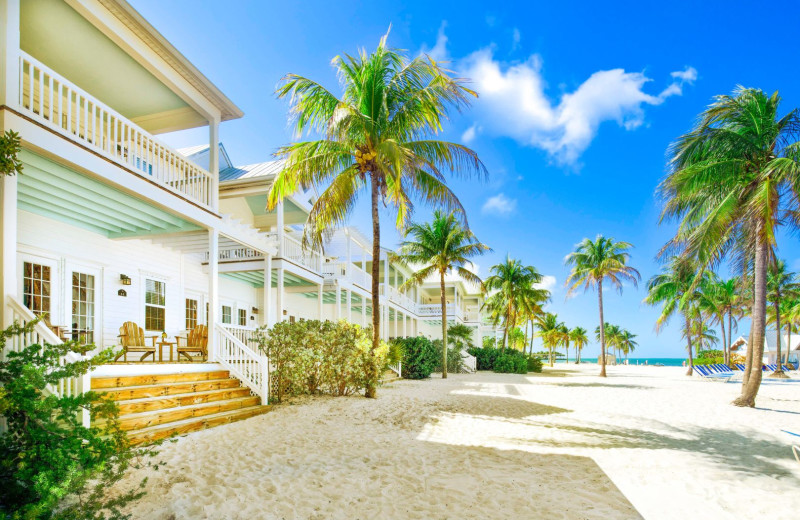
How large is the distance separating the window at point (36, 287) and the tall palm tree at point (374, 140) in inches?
193

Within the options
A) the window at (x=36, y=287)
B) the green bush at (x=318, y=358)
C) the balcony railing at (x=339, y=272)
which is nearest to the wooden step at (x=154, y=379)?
the green bush at (x=318, y=358)

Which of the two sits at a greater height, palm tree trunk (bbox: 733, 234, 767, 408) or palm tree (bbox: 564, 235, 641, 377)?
palm tree (bbox: 564, 235, 641, 377)

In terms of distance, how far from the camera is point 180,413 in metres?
7.29

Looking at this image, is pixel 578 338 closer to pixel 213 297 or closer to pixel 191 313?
pixel 191 313

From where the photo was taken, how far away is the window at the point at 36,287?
29.0 feet

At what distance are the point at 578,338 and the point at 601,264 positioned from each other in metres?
49.1

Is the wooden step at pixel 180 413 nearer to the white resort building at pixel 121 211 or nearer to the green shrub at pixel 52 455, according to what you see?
the white resort building at pixel 121 211

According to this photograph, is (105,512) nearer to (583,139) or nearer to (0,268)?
(0,268)

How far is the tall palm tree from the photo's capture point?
37.3 feet

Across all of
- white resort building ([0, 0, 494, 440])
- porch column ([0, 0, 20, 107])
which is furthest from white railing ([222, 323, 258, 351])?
porch column ([0, 0, 20, 107])

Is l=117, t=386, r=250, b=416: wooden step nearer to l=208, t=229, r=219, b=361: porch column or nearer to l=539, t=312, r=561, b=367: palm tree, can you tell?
l=208, t=229, r=219, b=361: porch column

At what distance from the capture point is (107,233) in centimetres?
1067

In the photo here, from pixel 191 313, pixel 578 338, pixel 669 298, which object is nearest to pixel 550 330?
pixel 578 338

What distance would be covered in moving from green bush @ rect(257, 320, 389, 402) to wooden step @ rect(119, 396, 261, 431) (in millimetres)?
1100
